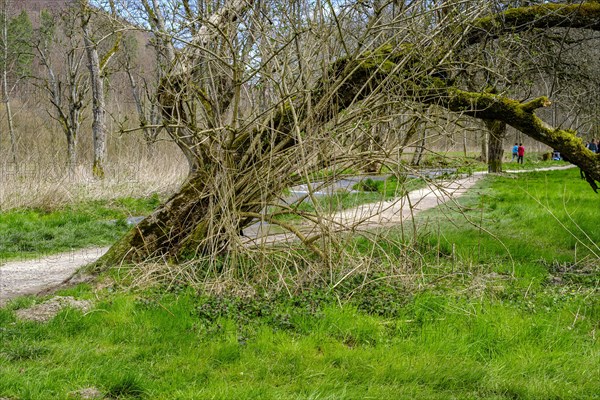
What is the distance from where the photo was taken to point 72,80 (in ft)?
68.9

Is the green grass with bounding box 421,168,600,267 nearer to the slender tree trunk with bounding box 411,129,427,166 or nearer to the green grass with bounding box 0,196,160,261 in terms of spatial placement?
the slender tree trunk with bounding box 411,129,427,166

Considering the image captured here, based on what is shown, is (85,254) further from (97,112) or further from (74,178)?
(97,112)

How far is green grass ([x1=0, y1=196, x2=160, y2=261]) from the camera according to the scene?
9375mm

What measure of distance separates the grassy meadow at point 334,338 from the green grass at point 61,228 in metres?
3.27

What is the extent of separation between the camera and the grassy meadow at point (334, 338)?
12.6 ft

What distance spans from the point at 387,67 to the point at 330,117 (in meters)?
0.99

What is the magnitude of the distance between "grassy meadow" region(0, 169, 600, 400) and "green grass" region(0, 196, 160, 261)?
129 inches

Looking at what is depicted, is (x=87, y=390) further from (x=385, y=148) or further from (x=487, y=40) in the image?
(x=487, y=40)

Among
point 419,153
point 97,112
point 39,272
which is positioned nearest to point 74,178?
point 97,112

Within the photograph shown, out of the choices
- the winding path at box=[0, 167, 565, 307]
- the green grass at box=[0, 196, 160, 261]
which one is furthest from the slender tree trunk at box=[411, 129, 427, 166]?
the green grass at box=[0, 196, 160, 261]

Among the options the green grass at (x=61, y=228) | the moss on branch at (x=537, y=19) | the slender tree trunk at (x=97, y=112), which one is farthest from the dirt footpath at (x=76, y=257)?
the slender tree trunk at (x=97, y=112)

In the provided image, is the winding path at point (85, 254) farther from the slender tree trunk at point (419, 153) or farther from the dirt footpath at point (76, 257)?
the slender tree trunk at point (419, 153)

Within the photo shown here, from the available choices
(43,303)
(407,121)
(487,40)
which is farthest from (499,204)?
(43,303)

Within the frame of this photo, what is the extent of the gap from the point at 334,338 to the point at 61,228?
7584mm
